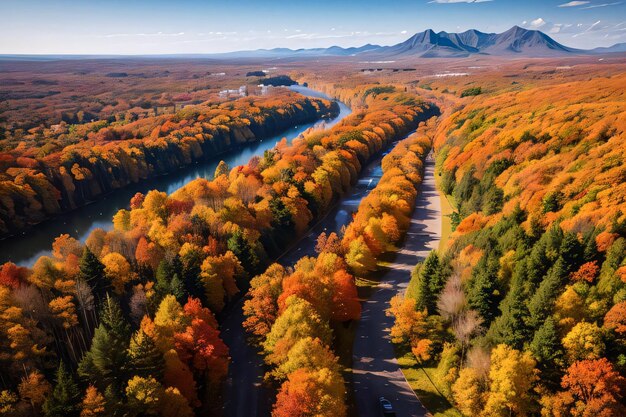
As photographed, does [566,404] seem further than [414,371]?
No

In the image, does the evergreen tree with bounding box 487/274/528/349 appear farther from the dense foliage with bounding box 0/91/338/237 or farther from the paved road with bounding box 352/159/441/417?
the dense foliage with bounding box 0/91/338/237

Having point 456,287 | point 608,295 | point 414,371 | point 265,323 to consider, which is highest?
point 608,295

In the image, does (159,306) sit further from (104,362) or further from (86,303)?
(104,362)

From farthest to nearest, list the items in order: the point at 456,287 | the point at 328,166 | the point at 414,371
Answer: the point at 328,166 < the point at 456,287 < the point at 414,371

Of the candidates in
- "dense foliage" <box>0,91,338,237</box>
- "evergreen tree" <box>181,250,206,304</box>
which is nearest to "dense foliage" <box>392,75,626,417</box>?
"evergreen tree" <box>181,250,206,304</box>

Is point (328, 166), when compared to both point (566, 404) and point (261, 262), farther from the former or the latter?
point (566, 404)

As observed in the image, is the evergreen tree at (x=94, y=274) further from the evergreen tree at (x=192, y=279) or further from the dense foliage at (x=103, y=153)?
the dense foliage at (x=103, y=153)

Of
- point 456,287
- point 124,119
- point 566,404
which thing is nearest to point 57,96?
point 124,119
